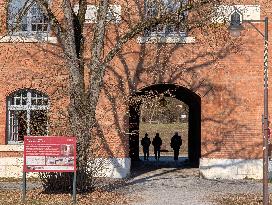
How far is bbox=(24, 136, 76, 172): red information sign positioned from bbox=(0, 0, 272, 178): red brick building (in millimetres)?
5282

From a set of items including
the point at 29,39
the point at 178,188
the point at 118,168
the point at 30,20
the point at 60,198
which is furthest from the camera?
the point at 30,20

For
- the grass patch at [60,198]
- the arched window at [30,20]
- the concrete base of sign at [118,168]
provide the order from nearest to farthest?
the grass patch at [60,198], the concrete base of sign at [118,168], the arched window at [30,20]

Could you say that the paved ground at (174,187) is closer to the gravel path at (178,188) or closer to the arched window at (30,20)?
the gravel path at (178,188)

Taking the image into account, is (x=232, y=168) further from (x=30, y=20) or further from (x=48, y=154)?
(x=30, y=20)

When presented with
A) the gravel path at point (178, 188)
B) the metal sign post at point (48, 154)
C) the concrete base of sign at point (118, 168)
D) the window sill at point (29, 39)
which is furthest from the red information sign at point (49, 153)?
the window sill at point (29, 39)

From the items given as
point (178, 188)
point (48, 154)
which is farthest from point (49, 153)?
point (178, 188)

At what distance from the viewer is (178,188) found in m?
17.0

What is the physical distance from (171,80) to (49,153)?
22.4 ft

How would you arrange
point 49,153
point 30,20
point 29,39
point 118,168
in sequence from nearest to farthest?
point 49,153 → point 118,168 → point 29,39 → point 30,20

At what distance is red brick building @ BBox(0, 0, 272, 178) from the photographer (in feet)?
Result: 63.7

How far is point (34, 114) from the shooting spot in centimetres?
1917

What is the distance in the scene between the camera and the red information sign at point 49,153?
1403cm

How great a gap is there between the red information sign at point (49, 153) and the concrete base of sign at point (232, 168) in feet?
22.1

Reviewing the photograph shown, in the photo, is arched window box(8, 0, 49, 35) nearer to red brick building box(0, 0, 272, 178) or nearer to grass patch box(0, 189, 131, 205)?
red brick building box(0, 0, 272, 178)
